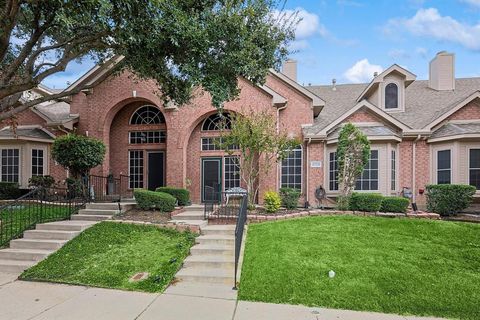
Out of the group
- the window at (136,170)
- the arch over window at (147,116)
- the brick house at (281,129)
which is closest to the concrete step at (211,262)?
the brick house at (281,129)

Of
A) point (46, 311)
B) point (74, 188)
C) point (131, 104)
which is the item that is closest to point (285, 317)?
point (46, 311)

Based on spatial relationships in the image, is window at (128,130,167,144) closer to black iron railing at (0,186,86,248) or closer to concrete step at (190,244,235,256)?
black iron railing at (0,186,86,248)

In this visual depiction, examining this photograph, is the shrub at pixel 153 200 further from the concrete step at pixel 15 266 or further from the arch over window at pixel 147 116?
the arch over window at pixel 147 116

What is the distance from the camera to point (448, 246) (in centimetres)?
745

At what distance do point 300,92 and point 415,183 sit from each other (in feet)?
20.1

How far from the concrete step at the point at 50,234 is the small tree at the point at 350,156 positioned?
27.3 ft

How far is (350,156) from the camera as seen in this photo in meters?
11.3

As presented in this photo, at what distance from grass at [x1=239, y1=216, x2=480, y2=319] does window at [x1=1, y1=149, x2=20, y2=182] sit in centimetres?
1187

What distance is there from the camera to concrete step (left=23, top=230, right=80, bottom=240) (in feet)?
26.9

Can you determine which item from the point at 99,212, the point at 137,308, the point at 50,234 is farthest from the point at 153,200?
the point at 137,308

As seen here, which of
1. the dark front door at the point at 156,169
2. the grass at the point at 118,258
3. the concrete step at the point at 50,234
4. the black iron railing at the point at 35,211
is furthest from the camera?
the dark front door at the point at 156,169

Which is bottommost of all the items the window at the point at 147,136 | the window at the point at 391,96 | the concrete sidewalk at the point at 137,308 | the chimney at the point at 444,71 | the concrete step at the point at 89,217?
the concrete sidewalk at the point at 137,308

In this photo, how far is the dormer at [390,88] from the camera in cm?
1488

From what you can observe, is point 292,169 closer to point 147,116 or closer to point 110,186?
point 147,116
